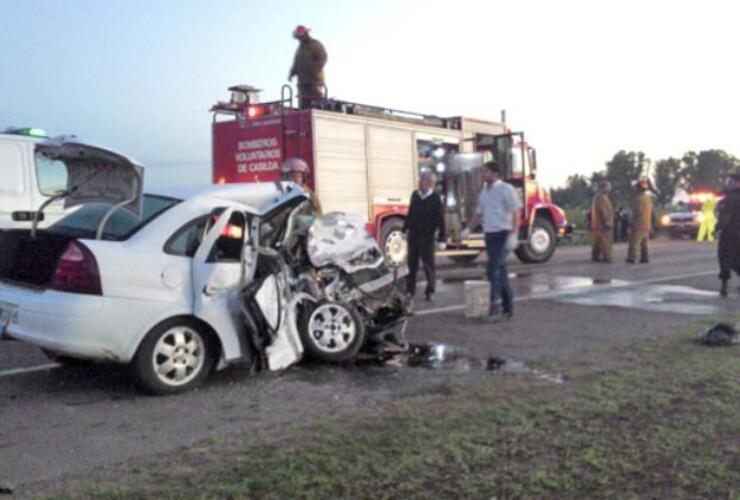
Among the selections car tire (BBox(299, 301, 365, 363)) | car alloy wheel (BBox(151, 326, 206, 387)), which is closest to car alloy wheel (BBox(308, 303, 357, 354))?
car tire (BBox(299, 301, 365, 363))

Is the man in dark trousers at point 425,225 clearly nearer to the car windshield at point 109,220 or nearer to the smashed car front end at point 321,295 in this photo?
the smashed car front end at point 321,295

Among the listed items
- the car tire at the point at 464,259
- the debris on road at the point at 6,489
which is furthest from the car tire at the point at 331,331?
the car tire at the point at 464,259

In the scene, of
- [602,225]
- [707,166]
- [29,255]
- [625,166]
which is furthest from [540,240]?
[707,166]

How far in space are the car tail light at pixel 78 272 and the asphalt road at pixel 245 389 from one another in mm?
810

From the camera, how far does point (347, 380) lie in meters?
6.52

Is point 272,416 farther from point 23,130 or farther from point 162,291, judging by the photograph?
point 23,130

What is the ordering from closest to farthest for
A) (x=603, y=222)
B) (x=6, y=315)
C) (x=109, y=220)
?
(x=6, y=315) < (x=109, y=220) < (x=603, y=222)

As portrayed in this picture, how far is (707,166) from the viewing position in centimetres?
7625

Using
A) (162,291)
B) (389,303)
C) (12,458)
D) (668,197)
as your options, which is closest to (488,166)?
(389,303)

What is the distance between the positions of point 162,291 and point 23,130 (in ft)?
17.5

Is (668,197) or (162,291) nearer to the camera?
(162,291)

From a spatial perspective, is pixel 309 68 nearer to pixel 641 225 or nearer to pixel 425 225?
pixel 425 225

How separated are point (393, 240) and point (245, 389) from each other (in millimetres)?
9945

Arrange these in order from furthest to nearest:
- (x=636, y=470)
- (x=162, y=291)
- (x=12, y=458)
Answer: (x=162, y=291)
(x=12, y=458)
(x=636, y=470)
